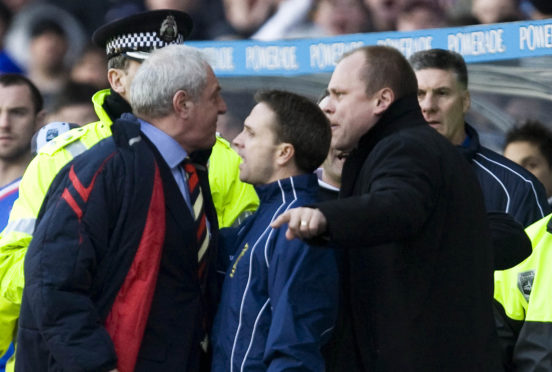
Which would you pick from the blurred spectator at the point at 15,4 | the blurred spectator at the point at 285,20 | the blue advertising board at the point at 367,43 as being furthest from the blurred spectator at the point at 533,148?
the blurred spectator at the point at 15,4

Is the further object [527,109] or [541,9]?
[527,109]

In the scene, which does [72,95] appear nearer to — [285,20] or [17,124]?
[17,124]

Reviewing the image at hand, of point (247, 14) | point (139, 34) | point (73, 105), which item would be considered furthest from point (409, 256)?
point (73, 105)

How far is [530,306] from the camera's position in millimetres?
3615

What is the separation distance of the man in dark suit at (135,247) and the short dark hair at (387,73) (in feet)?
1.68

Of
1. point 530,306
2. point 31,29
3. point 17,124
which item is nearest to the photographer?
point 530,306

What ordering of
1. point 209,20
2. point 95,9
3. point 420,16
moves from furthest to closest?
1. point 95,9
2. point 209,20
3. point 420,16

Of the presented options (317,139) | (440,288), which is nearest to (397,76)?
(317,139)

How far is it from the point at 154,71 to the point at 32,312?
0.81 metres

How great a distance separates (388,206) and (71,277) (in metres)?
0.92

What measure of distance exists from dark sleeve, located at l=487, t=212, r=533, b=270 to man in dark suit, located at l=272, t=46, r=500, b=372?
0.30 meters

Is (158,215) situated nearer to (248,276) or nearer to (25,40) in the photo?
(248,276)

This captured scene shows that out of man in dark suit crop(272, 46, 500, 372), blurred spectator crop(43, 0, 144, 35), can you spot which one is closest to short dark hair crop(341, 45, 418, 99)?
man in dark suit crop(272, 46, 500, 372)

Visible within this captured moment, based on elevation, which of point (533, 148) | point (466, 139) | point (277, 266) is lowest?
point (533, 148)
